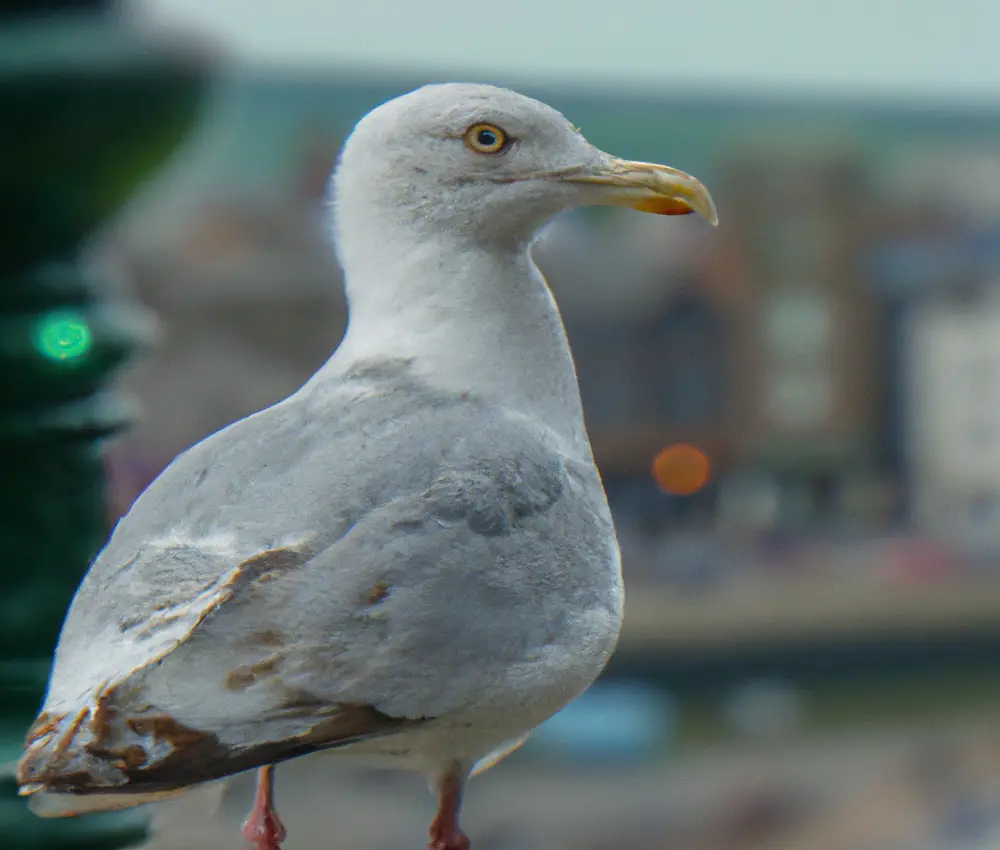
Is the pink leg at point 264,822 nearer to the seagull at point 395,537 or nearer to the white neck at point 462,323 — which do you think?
the seagull at point 395,537

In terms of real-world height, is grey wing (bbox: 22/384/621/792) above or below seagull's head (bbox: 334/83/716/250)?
below

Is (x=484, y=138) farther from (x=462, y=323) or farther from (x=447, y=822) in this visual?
(x=447, y=822)

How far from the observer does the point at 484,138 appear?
0.49 meters

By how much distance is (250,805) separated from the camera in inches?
21.6

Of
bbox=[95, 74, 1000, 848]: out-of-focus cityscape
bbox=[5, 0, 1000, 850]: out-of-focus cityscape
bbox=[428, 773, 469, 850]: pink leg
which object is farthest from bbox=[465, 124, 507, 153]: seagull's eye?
bbox=[95, 74, 1000, 848]: out-of-focus cityscape

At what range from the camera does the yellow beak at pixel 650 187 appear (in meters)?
0.50

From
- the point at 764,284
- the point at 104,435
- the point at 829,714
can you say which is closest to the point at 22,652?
the point at 104,435

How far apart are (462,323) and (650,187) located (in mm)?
81

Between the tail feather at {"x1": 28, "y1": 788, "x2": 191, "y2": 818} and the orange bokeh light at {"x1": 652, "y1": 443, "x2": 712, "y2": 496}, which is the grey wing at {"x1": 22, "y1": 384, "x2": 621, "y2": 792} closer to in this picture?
the tail feather at {"x1": 28, "y1": 788, "x2": 191, "y2": 818}

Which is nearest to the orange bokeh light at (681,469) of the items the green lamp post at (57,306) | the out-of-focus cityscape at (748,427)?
the out-of-focus cityscape at (748,427)

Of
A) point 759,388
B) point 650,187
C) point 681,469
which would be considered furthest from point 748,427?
point 650,187

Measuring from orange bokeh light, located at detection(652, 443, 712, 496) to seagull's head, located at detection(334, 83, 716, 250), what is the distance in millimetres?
6170

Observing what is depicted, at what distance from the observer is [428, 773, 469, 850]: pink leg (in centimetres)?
51

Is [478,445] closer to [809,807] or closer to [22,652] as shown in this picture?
[22,652]
